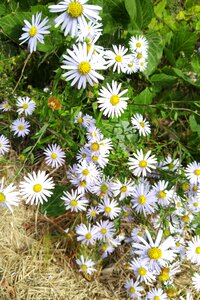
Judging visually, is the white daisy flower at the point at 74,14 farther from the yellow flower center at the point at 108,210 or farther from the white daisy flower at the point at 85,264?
the white daisy flower at the point at 85,264

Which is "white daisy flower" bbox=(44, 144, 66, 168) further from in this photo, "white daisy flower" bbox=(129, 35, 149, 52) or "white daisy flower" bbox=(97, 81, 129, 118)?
"white daisy flower" bbox=(129, 35, 149, 52)

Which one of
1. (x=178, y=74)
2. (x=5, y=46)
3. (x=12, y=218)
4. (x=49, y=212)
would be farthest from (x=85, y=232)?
(x=5, y=46)

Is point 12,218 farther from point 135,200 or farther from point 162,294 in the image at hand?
point 162,294

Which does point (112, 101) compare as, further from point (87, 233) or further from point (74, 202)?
point (87, 233)

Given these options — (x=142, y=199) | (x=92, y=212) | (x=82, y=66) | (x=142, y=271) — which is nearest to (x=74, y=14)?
(x=82, y=66)

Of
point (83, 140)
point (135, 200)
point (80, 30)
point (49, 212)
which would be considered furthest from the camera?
point (49, 212)

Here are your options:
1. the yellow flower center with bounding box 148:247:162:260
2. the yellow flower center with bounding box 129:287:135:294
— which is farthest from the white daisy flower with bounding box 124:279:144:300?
the yellow flower center with bounding box 148:247:162:260
